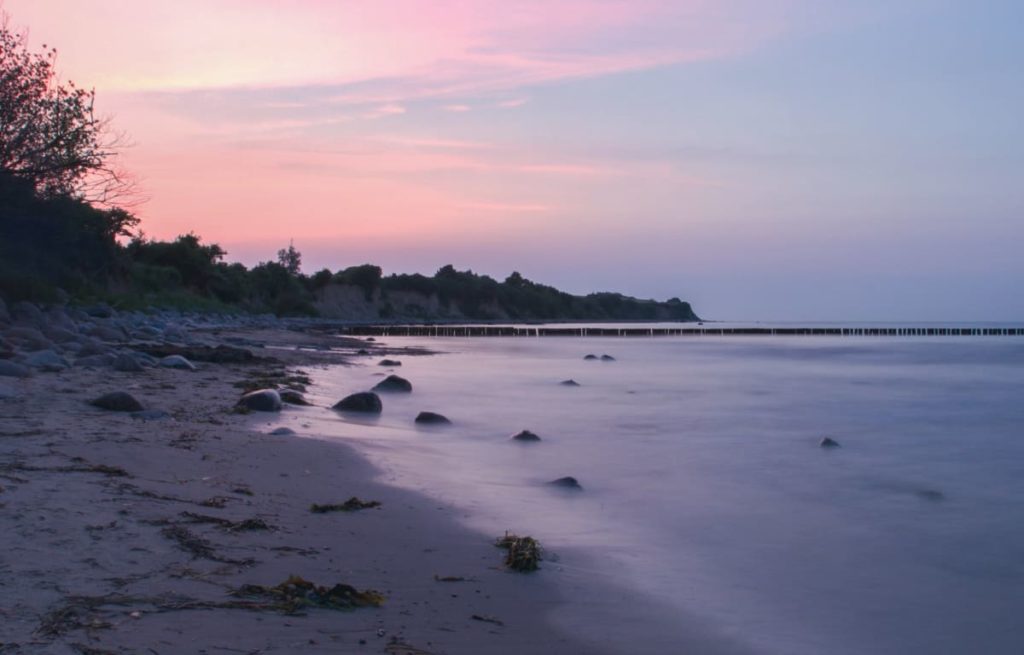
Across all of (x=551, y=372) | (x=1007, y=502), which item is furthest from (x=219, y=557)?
(x=551, y=372)

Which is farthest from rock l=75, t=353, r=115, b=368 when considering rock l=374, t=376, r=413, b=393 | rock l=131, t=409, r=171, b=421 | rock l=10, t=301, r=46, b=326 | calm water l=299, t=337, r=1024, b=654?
rock l=10, t=301, r=46, b=326

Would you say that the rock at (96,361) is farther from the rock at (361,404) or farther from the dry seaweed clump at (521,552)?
the dry seaweed clump at (521,552)

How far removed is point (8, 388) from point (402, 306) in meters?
95.6

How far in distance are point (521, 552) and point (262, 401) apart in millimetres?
7019

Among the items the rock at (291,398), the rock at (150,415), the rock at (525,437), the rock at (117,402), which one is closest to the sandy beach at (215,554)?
the rock at (150,415)

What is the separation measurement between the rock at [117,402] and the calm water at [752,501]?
2366 mm

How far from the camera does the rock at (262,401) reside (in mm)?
11406

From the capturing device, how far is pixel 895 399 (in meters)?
19.7

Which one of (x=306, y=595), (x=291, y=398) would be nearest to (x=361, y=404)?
(x=291, y=398)

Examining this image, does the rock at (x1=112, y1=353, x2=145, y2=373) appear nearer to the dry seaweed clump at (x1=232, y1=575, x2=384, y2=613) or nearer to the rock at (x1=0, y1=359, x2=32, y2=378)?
the rock at (x1=0, y1=359, x2=32, y2=378)

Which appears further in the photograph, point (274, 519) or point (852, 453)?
point (852, 453)

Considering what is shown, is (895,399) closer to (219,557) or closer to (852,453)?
(852,453)

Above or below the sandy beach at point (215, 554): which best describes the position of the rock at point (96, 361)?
above

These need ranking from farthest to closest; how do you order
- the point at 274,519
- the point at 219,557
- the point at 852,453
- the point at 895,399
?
the point at 895,399 → the point at 852,453 → the point at 274,519 → the point at 219,557
